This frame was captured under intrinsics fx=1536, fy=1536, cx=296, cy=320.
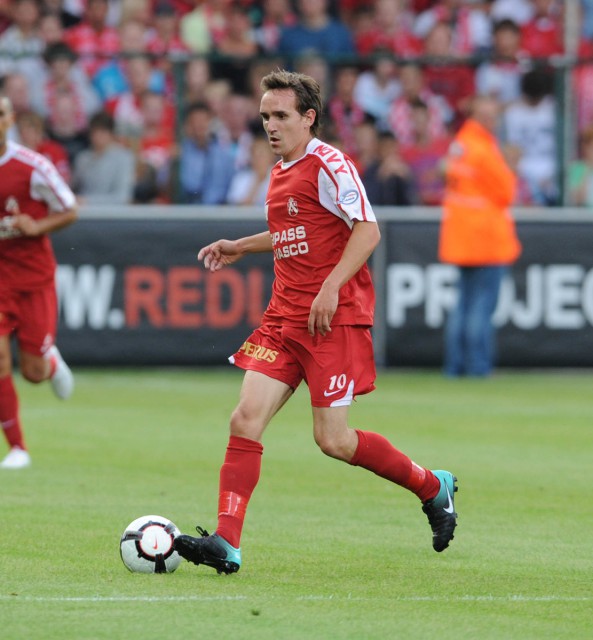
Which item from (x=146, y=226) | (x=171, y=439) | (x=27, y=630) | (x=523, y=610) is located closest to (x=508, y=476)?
(x=171, y=439)

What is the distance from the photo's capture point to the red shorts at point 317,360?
6.50 m

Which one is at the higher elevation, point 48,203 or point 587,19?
point 587,19

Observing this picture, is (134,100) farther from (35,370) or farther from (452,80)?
(35,370)

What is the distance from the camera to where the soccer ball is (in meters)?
6.26

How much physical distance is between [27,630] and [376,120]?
40.4 ft

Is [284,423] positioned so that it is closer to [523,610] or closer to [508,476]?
[508,476]

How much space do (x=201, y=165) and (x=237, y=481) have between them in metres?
10.4

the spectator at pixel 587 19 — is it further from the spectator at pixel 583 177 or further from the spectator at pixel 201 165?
the spectator at pixel 201 165

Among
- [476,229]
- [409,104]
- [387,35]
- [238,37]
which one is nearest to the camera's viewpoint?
[476,229]

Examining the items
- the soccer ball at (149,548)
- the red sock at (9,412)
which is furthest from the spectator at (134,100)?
the soccer ball at (149,548)

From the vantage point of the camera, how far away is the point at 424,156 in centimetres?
1686

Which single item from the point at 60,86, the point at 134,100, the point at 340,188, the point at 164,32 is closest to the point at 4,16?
the point at 164,32

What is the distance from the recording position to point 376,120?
55.5 feet

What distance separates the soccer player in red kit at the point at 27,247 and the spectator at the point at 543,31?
978 cm
